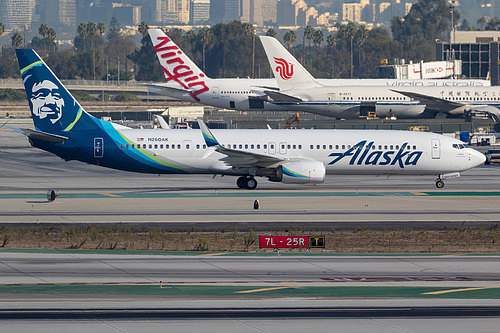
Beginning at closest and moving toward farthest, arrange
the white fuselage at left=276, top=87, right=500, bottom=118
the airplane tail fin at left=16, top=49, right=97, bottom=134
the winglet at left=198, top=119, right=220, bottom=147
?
the winglet at left=198, top=119, right=220, bottom=147 → the airplane tail fin at left=16, top=49, right=97, bottom=134 → the white fuselage at left=276, top=87, right=500, bottom=118

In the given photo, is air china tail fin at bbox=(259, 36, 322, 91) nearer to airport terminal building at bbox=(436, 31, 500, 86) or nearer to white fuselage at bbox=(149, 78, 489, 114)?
white fuselage at bbox=(149, 78, 489, 114)

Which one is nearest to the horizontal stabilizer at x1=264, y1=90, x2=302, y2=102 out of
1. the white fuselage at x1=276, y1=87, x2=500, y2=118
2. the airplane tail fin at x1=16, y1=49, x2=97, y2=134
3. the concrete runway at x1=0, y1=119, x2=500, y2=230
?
the white fuselage at x1=276, y1=87, x2=500, y2=118

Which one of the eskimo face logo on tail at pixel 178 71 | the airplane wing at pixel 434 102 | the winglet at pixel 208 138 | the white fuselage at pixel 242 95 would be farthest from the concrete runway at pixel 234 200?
the white fuselage at pixel 242 95

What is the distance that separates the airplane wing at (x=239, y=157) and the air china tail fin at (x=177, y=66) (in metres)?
40.5

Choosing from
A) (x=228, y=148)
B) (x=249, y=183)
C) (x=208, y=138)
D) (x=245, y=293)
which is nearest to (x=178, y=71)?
(x=249, y=183)

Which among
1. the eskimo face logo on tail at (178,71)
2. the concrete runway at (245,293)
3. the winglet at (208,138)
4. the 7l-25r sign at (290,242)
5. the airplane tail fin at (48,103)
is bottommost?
the concrete runway at (245,293)

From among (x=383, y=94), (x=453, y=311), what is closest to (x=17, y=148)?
(x=383, y=94)

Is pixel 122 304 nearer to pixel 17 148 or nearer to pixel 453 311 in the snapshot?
pixel 453 311

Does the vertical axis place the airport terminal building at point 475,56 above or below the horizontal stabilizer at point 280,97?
above

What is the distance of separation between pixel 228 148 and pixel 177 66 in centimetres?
4373

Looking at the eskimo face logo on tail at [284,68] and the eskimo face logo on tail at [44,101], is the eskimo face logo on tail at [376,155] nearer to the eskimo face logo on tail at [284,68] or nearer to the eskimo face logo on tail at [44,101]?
the eskimo face logo on tail at [44,101]

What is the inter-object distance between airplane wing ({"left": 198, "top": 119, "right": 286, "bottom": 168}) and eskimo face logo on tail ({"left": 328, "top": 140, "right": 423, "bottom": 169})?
4.05m

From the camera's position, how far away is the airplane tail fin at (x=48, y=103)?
46531mm

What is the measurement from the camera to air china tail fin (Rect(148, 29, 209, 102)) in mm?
85875
